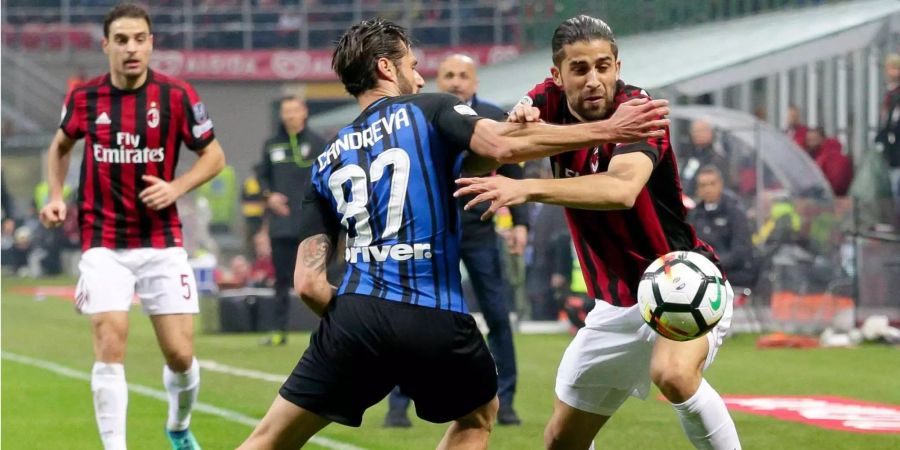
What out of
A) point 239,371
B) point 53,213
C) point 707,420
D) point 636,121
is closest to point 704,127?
point 239,371

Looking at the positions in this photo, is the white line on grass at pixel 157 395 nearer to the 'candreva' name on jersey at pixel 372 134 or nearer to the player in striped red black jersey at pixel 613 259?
the player in striped red black jersey at pixel 613 259

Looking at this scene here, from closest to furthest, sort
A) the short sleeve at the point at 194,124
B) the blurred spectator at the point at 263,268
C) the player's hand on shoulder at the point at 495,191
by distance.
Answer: the player's hand on shoulder at the point at 495,191 → the short sleeve at the point at 194,124 → the blurred spectator at the point at 263,268

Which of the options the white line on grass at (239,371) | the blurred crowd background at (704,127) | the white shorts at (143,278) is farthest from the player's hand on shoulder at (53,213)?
the blurred crowd background at (704,127)

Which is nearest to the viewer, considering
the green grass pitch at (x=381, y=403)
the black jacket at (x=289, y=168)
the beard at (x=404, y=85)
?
the beard at (x=404, y=85)

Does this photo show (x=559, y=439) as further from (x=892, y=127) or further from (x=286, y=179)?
(x=892, y=127)

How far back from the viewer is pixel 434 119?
4.98 m

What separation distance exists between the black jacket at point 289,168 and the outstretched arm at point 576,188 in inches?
384

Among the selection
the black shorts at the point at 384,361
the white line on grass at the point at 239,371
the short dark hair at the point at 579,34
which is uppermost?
the short dark hair at the point at 579,34

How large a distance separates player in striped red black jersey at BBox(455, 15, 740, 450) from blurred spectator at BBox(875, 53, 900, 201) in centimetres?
1082

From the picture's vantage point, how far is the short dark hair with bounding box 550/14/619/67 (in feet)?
18.4

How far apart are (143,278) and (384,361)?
3.16 metres

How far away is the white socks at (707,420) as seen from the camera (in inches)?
221

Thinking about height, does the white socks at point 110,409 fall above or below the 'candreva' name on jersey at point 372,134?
below

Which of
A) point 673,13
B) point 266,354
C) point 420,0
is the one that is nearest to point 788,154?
point 266,354
